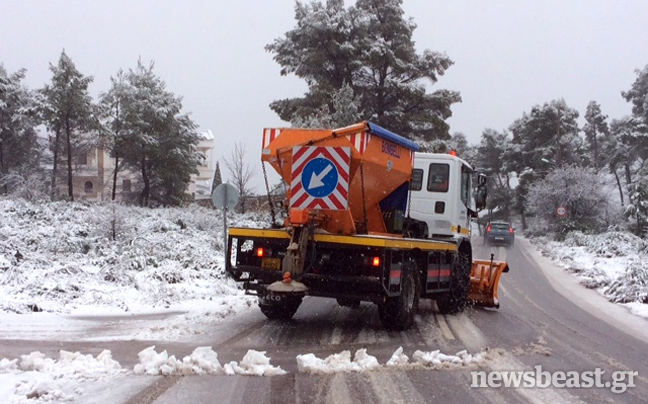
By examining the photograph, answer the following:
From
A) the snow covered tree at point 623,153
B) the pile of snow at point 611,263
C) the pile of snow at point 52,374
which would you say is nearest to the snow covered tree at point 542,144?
the snow covered tree at point 623,153

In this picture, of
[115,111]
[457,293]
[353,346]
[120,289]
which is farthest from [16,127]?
[353,346]

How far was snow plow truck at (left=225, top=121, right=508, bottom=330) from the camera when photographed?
8578mm

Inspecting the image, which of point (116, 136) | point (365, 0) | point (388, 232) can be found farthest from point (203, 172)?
point (388, 232)

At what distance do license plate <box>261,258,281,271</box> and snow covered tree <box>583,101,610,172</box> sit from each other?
61100mm

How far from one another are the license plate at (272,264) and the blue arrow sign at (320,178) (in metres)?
1.08

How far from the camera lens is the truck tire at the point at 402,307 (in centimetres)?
905

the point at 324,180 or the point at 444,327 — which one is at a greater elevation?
the point at 324,180

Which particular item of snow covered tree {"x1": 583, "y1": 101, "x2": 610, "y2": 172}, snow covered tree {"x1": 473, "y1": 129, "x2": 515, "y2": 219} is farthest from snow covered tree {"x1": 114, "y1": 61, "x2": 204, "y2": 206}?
snow covered tree {"x1": 583, "y1": 101, "x2": 610, "y2": 172}

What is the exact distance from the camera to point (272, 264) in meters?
8.98

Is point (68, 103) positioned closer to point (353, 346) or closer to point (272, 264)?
point (272, 264)

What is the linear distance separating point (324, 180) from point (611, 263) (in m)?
17.1

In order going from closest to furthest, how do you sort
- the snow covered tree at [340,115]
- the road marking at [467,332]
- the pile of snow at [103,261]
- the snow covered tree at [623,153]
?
the road marking at [467,332], the pile of snow at [103,261], the snow covered tree at [340,115], the snow covered tree at [623,153]

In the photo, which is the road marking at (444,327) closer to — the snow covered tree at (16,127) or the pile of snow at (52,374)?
the pile of snow at (52,374)

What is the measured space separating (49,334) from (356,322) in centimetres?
444
